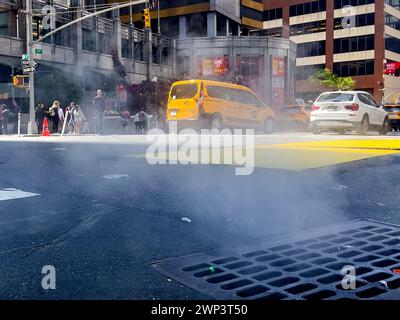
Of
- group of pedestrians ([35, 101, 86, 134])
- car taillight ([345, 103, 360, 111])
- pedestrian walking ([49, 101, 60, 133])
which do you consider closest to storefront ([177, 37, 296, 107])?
car taillight ([345, 103, 360, 111])

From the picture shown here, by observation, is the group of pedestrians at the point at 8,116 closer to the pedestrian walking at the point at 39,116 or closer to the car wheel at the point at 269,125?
the pedestrian walking at the point at 39,116

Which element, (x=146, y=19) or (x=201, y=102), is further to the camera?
(x=201, y=102)

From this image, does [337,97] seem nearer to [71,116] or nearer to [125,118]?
[125,118]

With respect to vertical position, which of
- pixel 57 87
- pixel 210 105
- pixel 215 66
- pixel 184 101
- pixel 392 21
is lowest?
pixel 210 105

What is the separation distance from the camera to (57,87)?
17.8m

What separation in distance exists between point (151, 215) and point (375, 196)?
80.3 inches

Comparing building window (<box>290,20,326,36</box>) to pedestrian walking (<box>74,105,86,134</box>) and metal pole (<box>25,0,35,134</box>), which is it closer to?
pedestrian walking (<box>74,105,86,134</box>)

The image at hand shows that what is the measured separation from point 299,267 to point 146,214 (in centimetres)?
154

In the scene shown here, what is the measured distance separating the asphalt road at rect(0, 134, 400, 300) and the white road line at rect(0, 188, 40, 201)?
10 centimetres

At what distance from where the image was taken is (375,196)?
458cm

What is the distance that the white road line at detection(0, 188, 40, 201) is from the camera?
181 inches

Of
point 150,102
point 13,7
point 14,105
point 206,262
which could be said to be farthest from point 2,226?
point 14,105

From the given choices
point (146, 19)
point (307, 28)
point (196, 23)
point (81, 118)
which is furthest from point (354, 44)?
point (196, 23)
